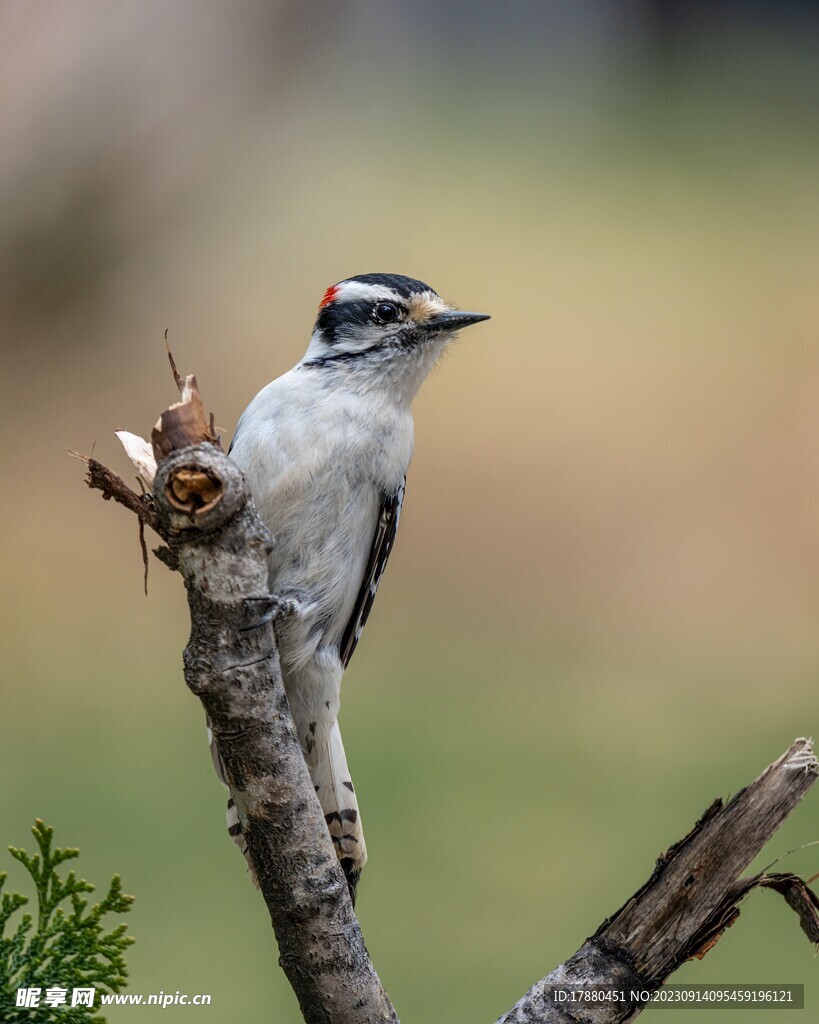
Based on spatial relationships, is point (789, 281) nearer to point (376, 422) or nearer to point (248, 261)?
point (248, 261)

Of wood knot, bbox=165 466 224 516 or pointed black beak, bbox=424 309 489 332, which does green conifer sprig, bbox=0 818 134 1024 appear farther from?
pointed black beak, bbox=424 309 489 332

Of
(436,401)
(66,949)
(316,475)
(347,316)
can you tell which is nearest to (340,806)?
(316,475)

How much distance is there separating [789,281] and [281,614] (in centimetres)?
842

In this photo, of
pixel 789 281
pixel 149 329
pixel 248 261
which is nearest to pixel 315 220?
pixel 248 261

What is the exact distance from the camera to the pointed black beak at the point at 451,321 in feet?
10.8

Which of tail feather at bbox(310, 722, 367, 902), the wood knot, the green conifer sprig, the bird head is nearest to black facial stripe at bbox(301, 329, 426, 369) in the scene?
the bird head

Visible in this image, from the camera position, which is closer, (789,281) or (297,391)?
(297,391)

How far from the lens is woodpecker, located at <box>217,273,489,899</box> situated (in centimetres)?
313

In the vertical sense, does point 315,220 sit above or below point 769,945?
above

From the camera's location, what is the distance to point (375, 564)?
11.3ft

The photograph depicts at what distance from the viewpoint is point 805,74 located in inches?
483

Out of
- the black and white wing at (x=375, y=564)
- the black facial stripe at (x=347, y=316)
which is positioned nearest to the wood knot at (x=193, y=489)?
the black and white wing at (x=375, y=564)

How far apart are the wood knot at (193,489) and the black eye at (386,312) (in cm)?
128

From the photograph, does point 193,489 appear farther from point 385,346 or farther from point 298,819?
point 385,346
